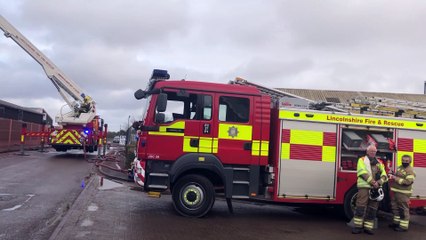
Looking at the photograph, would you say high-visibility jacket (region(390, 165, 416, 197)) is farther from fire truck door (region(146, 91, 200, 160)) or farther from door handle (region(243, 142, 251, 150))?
fire truck door (region(146, 91, 200, 160))

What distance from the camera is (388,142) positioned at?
9.30m

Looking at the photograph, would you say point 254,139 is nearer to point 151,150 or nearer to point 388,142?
point 151,150

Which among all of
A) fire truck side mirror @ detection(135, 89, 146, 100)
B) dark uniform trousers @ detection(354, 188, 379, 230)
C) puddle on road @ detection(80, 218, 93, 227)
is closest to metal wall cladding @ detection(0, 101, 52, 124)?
fire truck side mirror @ detection(135, 89, 146, 100)

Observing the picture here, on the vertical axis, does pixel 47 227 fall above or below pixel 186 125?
below

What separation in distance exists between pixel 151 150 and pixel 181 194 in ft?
3.41

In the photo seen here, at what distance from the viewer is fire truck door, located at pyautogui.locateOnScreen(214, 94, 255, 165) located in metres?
8.64

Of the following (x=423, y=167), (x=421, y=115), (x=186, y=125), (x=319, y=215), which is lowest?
(x=319, y=215)

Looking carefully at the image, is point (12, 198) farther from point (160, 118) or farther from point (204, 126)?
point (204, 126)

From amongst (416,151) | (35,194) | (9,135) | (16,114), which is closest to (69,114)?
(9,135)

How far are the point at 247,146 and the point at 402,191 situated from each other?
321 cm

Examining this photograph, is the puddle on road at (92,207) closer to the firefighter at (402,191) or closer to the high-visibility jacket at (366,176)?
the high-visibility jacket at (366,176)

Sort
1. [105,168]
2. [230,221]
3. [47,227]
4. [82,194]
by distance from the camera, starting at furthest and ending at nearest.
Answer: [105,168] → [82,194] → [230,221] → [47,227]

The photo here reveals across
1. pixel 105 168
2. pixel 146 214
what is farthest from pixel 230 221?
pixel 105 168

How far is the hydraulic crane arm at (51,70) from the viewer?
21125 millimetres
